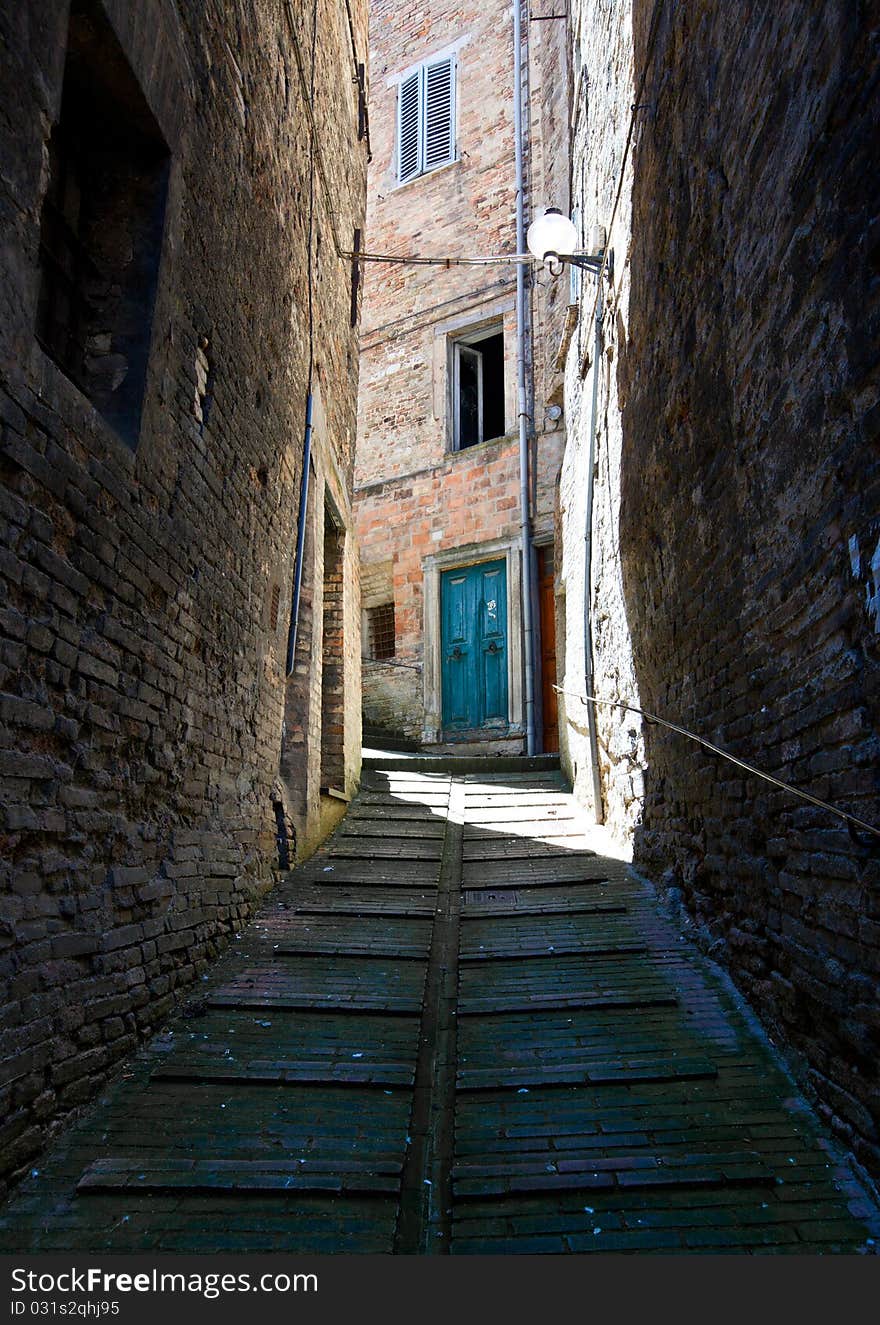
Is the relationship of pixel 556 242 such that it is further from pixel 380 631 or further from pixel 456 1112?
pixel 380 631

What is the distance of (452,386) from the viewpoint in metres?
12.7

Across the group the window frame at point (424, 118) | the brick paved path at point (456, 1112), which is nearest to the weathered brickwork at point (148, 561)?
the brick paved path at point (456, 1112)

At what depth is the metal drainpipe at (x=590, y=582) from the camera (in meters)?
6.57

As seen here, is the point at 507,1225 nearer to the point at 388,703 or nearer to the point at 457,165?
the point at 388,703

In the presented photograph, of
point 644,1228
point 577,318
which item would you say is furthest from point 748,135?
point 577,318

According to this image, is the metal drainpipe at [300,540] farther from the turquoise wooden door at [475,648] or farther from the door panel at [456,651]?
the door panel at [456,651]

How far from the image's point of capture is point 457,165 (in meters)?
13.1

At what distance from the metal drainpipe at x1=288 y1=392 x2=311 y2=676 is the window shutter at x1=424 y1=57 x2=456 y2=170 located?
8.78m

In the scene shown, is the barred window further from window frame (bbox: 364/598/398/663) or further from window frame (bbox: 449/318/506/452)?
window frame (bbox: 449/318/506/452)

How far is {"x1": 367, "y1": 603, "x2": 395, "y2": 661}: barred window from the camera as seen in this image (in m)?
12.7

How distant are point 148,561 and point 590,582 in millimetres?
4327

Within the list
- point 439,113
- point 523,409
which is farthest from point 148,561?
point 439,113

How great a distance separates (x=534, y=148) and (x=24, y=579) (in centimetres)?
1213

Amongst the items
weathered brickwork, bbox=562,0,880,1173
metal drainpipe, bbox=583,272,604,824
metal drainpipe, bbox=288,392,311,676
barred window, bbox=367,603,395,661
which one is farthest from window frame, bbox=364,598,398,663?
weathered brickwork, bbox=562,0,880,1173
